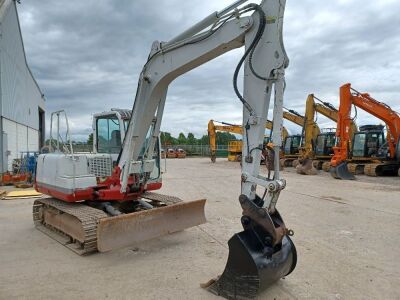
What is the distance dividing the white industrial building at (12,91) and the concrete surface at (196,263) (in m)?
8.82

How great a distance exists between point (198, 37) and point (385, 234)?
5079 mm

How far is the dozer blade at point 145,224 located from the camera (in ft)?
17.5

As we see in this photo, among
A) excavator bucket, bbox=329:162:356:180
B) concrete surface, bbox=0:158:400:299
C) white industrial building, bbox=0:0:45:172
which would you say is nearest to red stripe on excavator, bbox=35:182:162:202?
concrete surface, bbox=0:158:400:299

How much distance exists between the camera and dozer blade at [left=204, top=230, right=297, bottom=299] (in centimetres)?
397

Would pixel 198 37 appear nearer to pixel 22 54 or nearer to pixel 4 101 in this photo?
pixel 4 101

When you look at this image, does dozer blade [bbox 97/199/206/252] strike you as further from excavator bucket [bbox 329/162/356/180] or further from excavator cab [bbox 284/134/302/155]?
excavator cab [bbox 284/134/302/155]

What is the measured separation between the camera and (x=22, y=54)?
22.6 m

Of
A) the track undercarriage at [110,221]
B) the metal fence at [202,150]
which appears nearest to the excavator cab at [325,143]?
the track undercarriage at [110,221]

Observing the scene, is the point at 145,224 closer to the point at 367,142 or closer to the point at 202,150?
the point at 367,142

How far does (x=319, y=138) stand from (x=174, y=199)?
19.3 metres

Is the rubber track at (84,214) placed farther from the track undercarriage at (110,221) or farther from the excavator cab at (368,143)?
the excavator cab at (368,143)

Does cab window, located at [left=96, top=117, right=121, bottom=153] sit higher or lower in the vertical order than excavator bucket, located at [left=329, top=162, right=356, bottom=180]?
higher

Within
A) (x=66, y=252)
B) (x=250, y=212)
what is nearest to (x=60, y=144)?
(x=66, y=252)

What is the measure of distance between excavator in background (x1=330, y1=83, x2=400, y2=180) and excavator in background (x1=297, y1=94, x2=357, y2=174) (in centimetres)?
198
